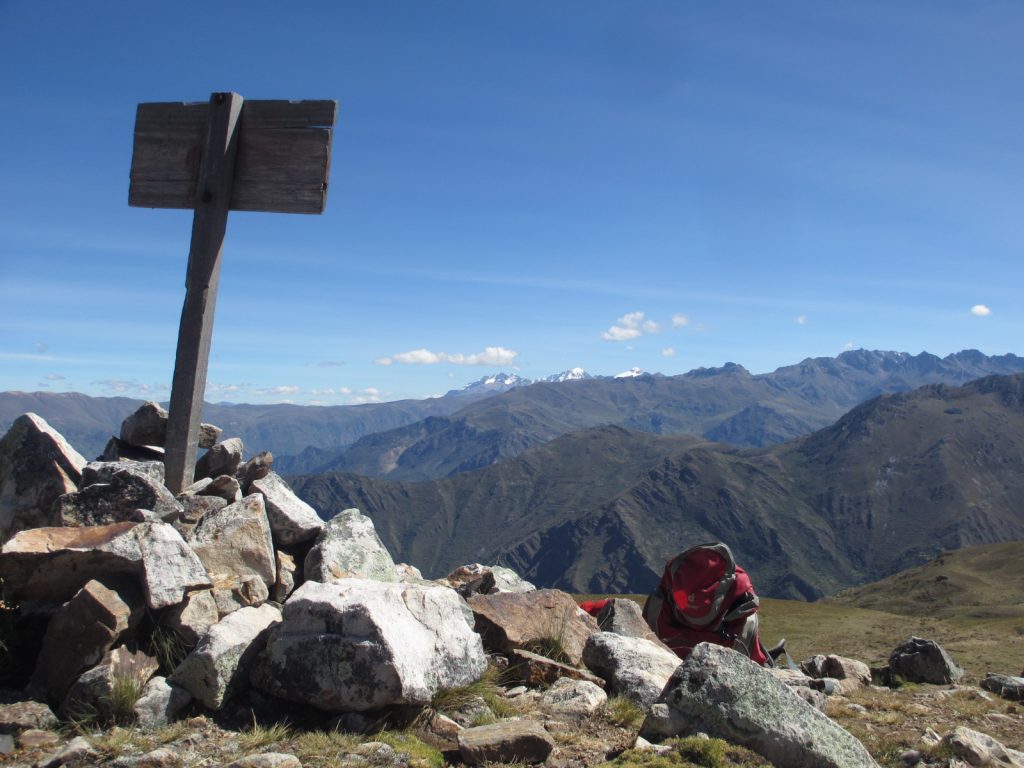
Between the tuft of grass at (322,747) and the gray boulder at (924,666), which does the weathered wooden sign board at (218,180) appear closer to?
the tuft of grass at (322,747)

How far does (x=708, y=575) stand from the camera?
11.8 metres

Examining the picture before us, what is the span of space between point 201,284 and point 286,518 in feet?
10.8

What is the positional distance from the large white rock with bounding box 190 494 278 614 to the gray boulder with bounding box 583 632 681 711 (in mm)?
3996

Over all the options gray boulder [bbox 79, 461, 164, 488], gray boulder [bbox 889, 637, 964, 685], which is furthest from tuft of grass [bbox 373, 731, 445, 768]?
gray boulder [bbox 889, 637, 964, 685]

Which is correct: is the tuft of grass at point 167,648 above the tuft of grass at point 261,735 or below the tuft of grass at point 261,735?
above

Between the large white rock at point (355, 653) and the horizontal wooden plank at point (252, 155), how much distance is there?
202 inches

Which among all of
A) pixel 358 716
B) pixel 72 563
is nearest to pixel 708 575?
pixel 358 716

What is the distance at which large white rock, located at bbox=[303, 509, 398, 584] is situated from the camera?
30.9 feet

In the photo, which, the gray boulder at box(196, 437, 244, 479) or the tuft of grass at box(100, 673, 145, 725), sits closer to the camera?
the tuft of grass at box(100, 673, 145, 725)

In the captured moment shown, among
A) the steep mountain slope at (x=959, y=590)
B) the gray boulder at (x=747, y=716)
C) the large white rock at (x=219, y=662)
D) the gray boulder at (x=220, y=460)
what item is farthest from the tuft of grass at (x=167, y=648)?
the steep mountain slope at (x=959, y=590)

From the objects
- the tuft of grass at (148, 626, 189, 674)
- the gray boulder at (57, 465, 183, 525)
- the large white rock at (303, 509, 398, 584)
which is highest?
the gray boulder at (57, 465, 183, 525)

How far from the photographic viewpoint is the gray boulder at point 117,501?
840 centimetres

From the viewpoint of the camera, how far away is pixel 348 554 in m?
9.77

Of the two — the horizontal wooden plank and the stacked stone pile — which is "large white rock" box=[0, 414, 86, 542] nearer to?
the stacked stone pile
